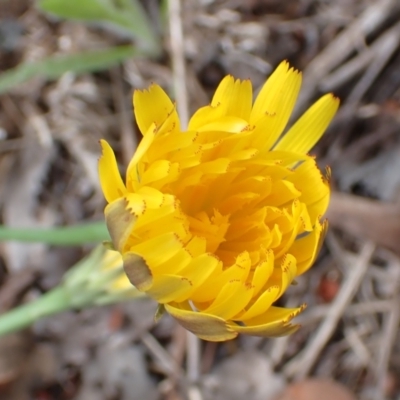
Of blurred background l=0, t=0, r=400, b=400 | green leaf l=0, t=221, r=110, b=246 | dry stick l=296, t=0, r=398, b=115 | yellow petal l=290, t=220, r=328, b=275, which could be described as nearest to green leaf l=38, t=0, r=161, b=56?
blurred background l=0, t=0, r=400, b=400

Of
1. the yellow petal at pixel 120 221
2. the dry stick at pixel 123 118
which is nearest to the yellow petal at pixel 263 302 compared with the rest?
the yellow petal at pixel 120 221

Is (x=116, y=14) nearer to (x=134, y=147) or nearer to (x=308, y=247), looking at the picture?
(x=134, y=147)

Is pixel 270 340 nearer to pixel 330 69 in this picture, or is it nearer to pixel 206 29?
pixel 330 69

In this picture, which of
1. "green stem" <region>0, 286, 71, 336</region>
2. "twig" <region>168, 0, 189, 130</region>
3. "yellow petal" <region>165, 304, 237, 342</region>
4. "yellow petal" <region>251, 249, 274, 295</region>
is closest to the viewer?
"yellow petal" <region>165, 304, 237, 342</region>

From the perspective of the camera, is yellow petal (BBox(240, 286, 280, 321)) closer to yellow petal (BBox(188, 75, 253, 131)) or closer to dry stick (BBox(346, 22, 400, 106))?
yellow petal (BBox(188, 75, 253, 131))

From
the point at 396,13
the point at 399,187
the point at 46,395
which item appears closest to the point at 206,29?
the point at 396,13

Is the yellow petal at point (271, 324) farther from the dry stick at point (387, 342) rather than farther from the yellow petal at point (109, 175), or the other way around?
the dry stick at point (387, 342)
